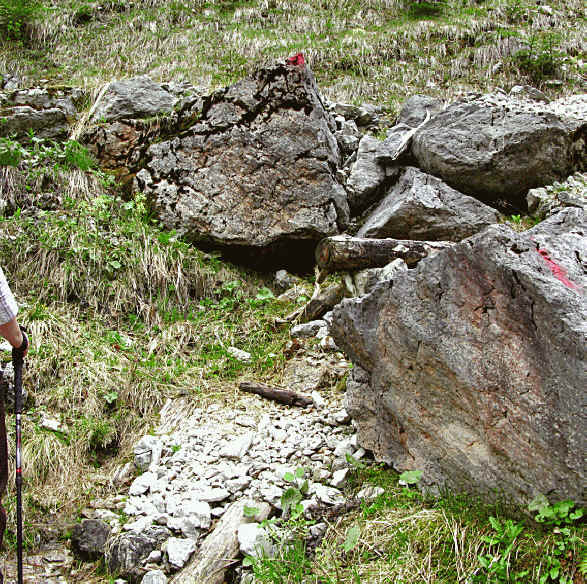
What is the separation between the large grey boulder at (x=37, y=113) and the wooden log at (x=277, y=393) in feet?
15.7

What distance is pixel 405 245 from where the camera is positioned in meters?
5.00

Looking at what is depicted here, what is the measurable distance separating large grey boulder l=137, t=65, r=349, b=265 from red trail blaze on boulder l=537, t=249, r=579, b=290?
130 inches

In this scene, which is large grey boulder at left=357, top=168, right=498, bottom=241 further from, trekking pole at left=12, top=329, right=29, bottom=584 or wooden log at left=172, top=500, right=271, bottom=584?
trekking pole at left=12, top=329, right=29, bottom=584

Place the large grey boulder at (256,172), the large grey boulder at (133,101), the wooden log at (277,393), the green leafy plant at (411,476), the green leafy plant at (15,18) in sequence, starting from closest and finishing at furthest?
the green leafy plant at (411,476) → the wooden log at (277,393) → the large grey boulder at (256,172) → the large grey boulder at (133,101) → the green leafy plant at (15,18)

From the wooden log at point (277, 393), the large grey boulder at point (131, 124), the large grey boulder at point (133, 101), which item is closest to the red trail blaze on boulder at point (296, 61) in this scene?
the large grey boulder at point (131, 124)

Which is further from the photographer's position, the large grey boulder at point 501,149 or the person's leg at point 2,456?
the large grey boulder at point 501,149

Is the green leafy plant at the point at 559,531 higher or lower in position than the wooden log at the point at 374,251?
lower

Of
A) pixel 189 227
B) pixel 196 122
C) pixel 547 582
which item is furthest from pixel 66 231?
pixel 547 582

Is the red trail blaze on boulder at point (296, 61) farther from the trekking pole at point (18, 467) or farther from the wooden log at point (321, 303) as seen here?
the trekking pole at point (18, 467)

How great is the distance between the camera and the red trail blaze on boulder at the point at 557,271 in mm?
2348

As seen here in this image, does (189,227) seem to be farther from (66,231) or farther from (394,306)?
(394,306)

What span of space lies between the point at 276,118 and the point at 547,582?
17.6 feet

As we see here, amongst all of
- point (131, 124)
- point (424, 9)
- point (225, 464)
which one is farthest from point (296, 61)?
point (424, 9)

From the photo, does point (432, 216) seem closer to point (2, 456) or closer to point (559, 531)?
point (559, 531)
